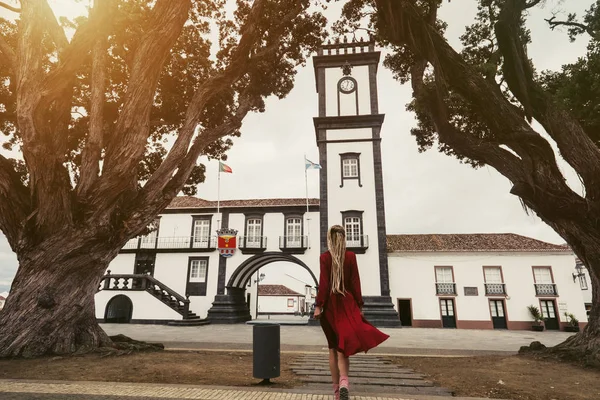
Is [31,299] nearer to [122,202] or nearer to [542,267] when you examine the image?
[122,202]

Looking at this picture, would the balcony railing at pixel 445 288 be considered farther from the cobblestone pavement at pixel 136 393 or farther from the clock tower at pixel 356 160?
the cobblestone pavement at pixel 136 393

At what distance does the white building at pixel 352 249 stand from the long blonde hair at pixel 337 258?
664 inches

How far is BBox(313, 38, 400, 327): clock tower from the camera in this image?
19.8 meters

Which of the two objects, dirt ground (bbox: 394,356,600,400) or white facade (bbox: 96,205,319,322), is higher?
white facade (bbox: 96,205,319,322)

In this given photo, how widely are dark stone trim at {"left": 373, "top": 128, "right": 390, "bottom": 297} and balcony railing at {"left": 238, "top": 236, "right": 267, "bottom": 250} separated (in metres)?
7.54

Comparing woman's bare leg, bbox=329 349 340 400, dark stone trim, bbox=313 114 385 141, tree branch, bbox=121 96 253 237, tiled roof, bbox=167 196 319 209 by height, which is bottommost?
woman's bare leg, bbox=329 349 340 400

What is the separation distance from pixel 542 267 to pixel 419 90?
19.6 m

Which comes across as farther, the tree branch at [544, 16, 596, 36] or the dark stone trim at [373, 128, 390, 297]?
the dark stone trim at [373, 128, 390, 297]

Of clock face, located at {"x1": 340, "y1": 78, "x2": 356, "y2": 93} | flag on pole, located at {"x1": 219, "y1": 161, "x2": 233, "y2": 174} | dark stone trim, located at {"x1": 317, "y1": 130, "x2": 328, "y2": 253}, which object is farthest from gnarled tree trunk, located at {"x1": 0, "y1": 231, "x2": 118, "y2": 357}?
clock face, located at {"x1": 340, "y1": 78, "x2": 356, "y2": 93}

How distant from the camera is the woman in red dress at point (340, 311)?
3.18m

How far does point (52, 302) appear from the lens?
606 cm

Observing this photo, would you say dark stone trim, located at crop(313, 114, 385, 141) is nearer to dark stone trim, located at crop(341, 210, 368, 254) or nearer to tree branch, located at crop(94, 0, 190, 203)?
dark stone trim, located at crop(341, 210, 368, 254)

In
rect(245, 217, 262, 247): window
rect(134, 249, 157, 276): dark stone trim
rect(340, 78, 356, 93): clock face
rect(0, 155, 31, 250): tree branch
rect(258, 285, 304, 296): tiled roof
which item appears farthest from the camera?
rect(258, 285, 304, 296): tiled roof

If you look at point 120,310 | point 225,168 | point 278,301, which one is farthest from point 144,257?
point 278,301
